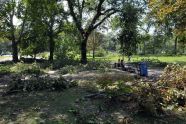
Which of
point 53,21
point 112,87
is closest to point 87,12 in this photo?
point 53,21

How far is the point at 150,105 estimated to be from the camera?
12.3 meters

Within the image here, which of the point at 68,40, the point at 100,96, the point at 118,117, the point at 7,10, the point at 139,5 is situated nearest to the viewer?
the point at 118,117

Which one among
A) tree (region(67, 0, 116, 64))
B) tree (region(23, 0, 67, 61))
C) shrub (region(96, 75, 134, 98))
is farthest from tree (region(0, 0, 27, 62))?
shrub (region(96, 75, 134, 98))

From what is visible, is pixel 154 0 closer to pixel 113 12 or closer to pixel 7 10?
pixel 113 12

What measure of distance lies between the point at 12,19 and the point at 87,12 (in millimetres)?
12303

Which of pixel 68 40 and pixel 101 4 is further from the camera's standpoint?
pixel 68 40

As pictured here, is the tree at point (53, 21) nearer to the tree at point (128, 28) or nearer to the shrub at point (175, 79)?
the tree at point (128, 28)

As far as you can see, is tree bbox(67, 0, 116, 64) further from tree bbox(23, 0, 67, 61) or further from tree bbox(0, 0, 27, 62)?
tree bbox(0, 0, 27, 62)

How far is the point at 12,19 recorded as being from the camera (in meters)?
51.0

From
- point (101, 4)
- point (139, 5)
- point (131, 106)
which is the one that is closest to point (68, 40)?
point (101, 4)

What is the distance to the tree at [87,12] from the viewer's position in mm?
39656

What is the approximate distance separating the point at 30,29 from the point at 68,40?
7407 millimetres

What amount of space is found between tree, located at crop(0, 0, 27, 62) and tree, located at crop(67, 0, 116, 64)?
10.5 meters

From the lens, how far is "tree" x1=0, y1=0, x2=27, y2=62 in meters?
49.6
